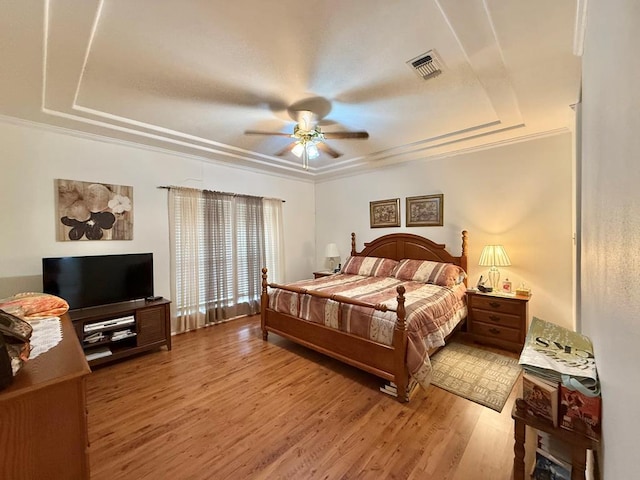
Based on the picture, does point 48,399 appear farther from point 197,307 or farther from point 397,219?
point 397,219

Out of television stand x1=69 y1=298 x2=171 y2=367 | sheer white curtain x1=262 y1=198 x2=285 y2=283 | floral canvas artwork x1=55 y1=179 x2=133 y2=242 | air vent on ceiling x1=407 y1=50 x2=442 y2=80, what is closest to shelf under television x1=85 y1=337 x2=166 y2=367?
television stand x1=69 y1=298 x2=171 y2=367

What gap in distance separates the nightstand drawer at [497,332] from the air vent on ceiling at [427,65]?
9.13ft

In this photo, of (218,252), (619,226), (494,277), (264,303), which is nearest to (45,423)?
(619,226)

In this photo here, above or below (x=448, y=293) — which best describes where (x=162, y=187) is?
above

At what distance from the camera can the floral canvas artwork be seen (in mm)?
2896

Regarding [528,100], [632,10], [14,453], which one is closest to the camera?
[632,10]

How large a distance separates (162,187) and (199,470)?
321 cm

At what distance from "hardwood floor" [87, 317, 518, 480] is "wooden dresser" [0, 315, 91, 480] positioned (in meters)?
0.73

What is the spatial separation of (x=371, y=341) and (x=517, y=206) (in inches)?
102

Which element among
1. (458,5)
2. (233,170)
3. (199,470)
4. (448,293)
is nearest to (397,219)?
(448,293)

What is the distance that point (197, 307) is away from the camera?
388cm

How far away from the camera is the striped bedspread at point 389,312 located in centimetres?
227

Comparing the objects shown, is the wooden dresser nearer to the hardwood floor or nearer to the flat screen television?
the hardwood floor

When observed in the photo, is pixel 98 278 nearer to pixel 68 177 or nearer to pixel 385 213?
pixel 68 177
